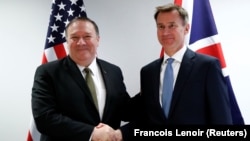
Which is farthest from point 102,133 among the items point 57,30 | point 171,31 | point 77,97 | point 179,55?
point 57,30

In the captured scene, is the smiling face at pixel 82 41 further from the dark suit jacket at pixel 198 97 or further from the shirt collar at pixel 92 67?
the dark suit jacket at pixel 198 97

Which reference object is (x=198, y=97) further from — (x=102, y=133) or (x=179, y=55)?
(x=102, y=133)

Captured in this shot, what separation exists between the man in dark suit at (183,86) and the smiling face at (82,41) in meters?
0.50

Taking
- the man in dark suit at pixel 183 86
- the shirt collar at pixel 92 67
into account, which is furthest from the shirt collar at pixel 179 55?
the shirt collar at pixel 92 67

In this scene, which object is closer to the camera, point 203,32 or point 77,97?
point 77,97

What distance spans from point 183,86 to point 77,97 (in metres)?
0.75

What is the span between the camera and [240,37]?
2770 mm

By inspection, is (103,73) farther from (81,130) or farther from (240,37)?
(240,37)

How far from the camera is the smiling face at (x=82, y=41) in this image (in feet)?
6.44

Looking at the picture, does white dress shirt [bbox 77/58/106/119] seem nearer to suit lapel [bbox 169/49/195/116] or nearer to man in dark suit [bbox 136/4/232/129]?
man in dark suit [bbox 136/4/232/129]

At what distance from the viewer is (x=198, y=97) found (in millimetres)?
1737

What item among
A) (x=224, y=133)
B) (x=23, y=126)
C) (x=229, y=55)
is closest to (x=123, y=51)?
(x=229, y=55)

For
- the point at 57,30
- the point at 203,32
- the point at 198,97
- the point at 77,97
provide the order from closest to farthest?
1. the point at 198,97
2. the point at 77,97
3. the point at 203,32
4. the point at 57,30

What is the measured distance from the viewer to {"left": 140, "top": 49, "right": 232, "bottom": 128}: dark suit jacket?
5.58 feet
